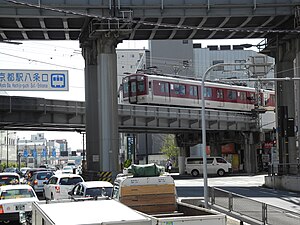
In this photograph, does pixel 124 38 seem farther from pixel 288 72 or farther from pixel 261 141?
pixel 261 141

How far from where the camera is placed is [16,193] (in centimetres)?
Answer: 1914

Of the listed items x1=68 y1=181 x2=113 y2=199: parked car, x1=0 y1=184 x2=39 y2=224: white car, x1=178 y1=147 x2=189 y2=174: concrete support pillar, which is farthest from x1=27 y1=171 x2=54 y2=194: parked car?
x1=178 y1=147 x2=189 y2=174: concrete support pillar

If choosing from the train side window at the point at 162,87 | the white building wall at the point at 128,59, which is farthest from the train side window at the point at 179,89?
the white building wall at the point at 128,59

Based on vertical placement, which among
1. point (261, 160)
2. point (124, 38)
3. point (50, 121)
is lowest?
point (261, 160)

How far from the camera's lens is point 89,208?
800cm

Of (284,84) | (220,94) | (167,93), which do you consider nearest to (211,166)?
(220,94)

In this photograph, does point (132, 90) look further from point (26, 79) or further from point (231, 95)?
point (231, 95)

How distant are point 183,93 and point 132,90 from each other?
5.67 meters

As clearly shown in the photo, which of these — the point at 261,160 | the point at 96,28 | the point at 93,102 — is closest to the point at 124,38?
the point at 96,28

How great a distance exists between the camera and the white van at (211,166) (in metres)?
62.2

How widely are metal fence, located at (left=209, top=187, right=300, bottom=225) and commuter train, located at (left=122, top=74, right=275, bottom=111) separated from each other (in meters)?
27.2

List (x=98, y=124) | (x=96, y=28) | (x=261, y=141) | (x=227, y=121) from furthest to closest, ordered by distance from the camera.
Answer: (x=261, y=141) < (x=227, y=121) < (x=98, y=124) < (x=96, y=28)

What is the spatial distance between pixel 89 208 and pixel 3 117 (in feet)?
147

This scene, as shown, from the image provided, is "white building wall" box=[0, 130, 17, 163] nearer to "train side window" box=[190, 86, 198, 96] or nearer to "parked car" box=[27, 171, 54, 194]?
"train side window" box=[190, 86, 198, 96]
